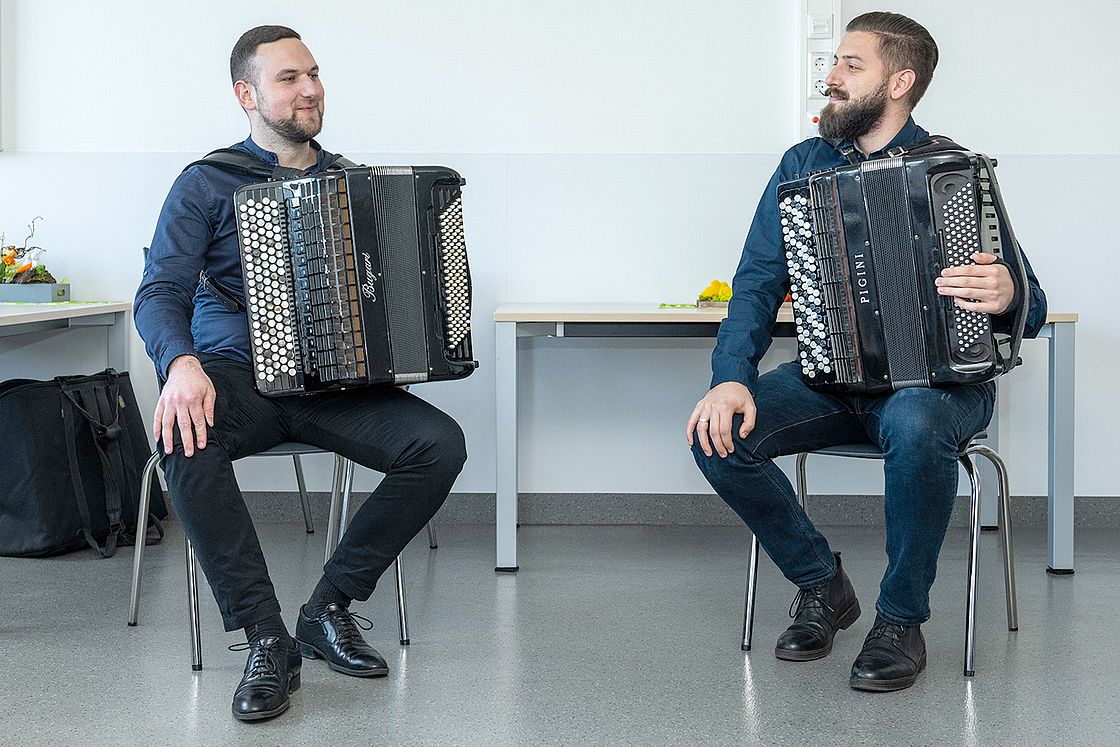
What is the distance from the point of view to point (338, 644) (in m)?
2.18

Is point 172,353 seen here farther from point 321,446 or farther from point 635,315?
point 635,315

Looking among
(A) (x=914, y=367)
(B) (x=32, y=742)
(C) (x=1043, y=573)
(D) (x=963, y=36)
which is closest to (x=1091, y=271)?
(D) (x=963, y=36)

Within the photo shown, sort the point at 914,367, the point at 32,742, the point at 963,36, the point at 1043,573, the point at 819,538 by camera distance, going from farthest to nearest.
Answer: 1. the point at 963,36
2. the point at 1043,573
3. the point at 819,538
4. the point at 914,367
5. the point at 32,742

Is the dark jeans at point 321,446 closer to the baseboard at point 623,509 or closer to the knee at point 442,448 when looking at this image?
the knee at point 442,448

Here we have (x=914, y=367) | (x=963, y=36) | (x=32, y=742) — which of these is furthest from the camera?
(x=963, y=36)

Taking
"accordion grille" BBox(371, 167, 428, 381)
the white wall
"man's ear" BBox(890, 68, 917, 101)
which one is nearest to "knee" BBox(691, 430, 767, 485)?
"accordion grille" BBox(371, 167, 428, 381)

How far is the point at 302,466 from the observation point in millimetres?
3557

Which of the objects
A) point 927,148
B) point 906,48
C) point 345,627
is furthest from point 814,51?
point 345,627

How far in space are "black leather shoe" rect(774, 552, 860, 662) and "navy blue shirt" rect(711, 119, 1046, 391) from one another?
44 centimetres

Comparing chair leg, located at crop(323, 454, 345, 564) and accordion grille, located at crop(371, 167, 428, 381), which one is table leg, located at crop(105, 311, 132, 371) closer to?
chair leg, located at crop(323, 454, 345, 564)

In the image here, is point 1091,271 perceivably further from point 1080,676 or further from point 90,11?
point 90,11

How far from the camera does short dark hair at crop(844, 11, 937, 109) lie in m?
2.41

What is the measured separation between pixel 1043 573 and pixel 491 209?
187 centimetres

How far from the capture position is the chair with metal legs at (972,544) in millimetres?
2146
